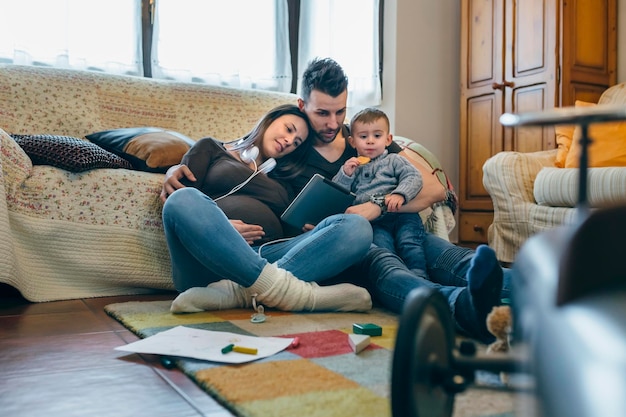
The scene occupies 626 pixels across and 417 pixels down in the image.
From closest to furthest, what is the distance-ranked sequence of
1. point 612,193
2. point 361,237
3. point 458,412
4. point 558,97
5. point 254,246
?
point 458,412
point 361,237
point 254,246
point 612,193
point 558,97

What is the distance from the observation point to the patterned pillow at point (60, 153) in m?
1.85

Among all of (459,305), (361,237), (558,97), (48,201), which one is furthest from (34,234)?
(558,97)

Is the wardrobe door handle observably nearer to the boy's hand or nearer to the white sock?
the boy's hand

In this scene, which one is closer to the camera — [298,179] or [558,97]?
[298,179]

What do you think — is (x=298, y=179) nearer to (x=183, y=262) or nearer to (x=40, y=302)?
(x=183, y=262)

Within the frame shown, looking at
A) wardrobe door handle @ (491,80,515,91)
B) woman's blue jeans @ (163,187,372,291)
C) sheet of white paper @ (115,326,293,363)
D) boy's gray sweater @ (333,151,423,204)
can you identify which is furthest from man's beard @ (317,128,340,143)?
wardrobe door handle @ (491,80,515,91)

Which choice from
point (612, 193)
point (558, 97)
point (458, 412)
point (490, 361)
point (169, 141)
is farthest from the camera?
point (558, 97)

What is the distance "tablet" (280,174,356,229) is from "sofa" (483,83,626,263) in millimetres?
1156

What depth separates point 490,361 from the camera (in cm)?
61

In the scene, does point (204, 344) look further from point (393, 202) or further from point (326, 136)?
point (326, 136)

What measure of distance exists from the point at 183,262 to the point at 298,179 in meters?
0.43

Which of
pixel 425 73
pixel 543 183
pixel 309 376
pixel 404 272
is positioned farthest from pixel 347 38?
pixel 309 376

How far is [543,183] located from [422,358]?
2141mm

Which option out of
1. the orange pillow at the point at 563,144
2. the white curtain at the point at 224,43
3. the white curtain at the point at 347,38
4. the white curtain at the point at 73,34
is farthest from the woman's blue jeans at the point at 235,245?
the white curtain at the point at 347,38
